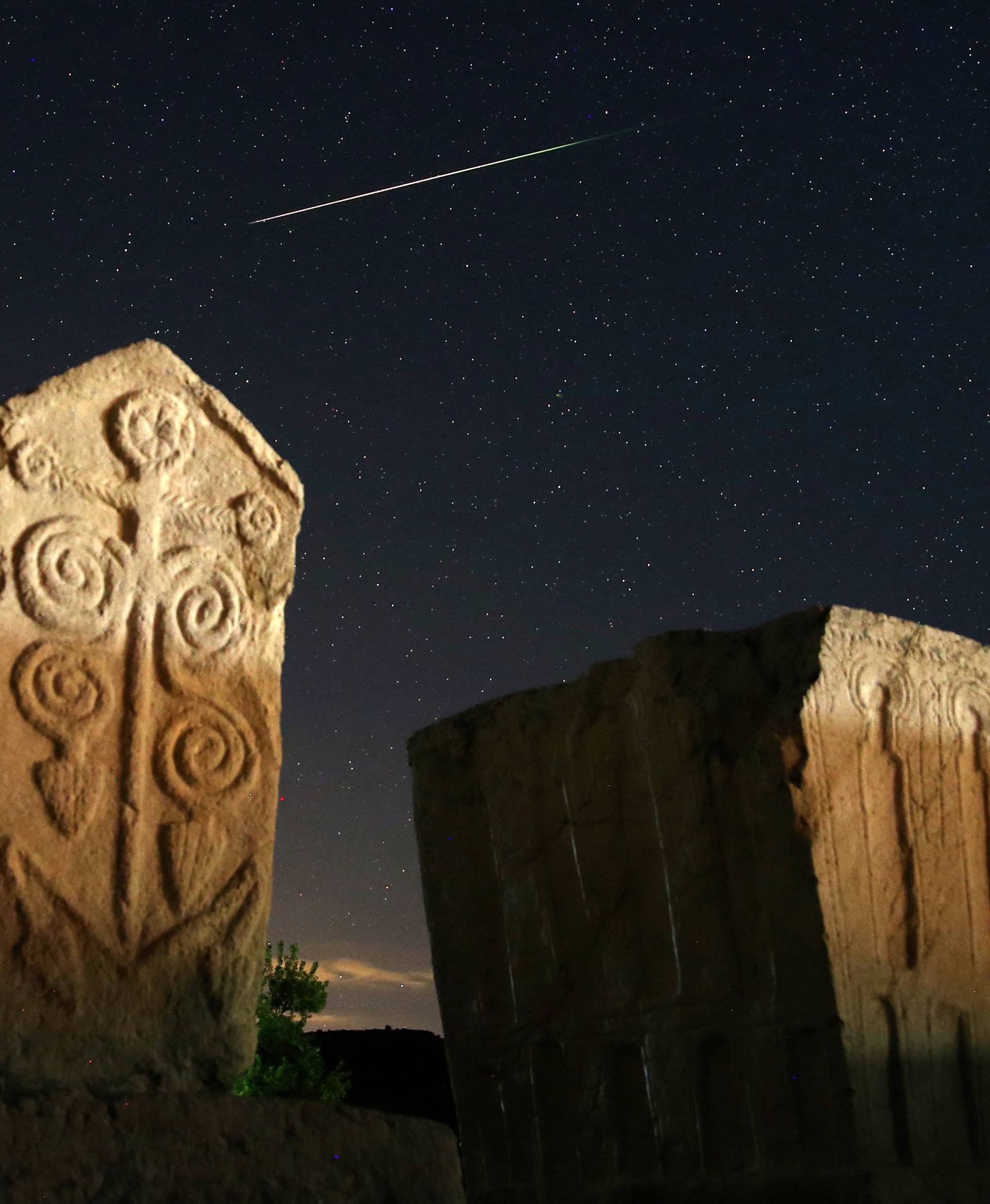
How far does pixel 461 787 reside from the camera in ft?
18.8

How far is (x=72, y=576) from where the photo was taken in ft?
10.8

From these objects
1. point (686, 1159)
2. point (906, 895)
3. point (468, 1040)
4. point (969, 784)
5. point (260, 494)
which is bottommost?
point (686, 1159)

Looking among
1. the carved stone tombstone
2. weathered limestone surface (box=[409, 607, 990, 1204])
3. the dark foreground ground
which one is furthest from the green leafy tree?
the carved stone tombstone

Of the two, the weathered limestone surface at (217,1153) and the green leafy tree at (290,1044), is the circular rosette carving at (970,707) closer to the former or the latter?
the weathered limestone surface at (217,1153)

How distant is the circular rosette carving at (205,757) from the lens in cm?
329

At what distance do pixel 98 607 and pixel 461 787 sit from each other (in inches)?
104

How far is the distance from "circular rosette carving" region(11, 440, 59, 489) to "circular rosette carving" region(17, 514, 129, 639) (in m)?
0.09

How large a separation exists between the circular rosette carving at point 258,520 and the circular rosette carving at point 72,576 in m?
0.30

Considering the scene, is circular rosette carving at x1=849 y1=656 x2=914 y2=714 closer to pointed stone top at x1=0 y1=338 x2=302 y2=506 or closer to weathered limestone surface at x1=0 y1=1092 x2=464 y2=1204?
pointed stone top at x1=0 y1=338 x2=302 y2=506

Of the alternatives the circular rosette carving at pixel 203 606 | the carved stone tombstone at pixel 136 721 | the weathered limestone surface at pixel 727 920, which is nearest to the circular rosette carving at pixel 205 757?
the carved stone tombstone at pixel 136 721

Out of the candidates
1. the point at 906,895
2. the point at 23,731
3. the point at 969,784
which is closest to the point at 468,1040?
the point at 906,895

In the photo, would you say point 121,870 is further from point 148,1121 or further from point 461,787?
point 461,787

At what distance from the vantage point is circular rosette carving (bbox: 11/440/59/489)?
3.29m

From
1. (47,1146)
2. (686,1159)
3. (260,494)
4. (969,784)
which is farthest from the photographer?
(969,784)
